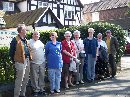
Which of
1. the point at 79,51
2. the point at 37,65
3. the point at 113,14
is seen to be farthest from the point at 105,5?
the point at 37,65

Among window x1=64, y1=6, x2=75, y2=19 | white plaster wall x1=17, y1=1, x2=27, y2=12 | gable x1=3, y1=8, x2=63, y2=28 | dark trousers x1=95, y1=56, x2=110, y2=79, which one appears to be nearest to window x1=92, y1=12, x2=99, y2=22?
window x1=64, y1=6, x2=75, y2=19

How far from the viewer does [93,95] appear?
369 inches

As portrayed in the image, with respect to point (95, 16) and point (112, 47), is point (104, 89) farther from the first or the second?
point (95, 16)

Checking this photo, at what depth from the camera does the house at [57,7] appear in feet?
121

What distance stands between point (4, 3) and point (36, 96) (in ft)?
93.2

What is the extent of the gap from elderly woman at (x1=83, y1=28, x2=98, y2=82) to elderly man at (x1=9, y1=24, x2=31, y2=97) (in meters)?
3.08

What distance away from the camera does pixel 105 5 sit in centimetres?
5588

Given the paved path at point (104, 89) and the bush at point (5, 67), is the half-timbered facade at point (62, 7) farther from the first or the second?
the bush at point (5, 67)

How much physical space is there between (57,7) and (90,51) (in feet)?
94.9

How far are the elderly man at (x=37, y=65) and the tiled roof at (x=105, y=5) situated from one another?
142 feet

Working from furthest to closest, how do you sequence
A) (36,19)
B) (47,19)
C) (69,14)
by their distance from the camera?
(69,14) → (47,19) → (36,19)

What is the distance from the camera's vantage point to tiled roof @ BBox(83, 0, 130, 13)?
173 feet

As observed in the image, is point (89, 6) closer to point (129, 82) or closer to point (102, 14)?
point (102, 14)

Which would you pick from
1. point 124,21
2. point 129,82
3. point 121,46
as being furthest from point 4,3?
point 129,82
